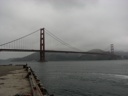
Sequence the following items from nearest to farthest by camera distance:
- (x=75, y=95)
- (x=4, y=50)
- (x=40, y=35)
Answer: (x=75, y=95), (x=4, y=50), (x=40, y=35)

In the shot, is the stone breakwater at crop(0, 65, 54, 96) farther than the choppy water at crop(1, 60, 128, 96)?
No

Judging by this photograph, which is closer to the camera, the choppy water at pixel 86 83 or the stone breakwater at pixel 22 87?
the stone breakwater at pixel 22 87

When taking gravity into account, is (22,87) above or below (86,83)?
above

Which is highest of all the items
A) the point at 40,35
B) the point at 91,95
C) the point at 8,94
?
the point at 40,35

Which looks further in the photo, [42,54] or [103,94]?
[42,54]

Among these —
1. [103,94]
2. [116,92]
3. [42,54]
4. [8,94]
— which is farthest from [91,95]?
[42,54]

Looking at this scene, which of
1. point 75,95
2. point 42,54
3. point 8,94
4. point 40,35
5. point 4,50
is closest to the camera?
point 8,94

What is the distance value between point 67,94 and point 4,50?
70495mm

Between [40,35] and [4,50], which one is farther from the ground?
[40,35]

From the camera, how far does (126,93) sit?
2084 centimetres

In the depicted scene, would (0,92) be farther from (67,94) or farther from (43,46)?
(43,46)

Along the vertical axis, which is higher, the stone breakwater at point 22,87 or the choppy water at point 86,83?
the stone breakwater at point 22,87

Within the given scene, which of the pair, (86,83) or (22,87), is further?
(86,83)

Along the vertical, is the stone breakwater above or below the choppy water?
above
